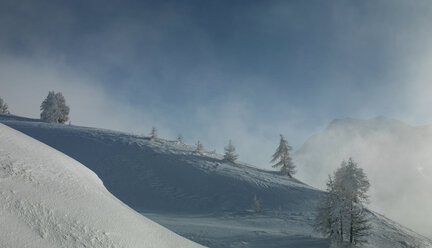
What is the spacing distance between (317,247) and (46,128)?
58.0 m

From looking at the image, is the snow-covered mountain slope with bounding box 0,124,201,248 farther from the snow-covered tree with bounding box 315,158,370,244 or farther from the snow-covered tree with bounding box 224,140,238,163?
the snow-covered tree with bounding box 224,140,238,163

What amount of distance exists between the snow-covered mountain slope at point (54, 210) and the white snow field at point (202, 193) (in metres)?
14.9

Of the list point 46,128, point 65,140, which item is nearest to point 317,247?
point 65,140

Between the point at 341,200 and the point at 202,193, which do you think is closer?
the point at 341,200

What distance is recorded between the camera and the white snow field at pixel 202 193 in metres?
23.3

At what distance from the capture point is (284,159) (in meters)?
50.5

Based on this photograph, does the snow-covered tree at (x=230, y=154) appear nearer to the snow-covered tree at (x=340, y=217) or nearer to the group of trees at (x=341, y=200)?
the group of trees at (x=341, y=200)

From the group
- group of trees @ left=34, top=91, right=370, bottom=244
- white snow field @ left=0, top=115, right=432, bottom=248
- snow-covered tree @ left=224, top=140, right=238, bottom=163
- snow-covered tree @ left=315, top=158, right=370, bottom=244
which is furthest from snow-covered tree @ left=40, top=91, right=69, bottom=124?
snow-covered tree @ left=315, top=158, right=370, bottom=244

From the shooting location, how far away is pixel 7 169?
531cm

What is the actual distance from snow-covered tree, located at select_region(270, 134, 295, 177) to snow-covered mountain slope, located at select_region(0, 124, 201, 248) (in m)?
46.2

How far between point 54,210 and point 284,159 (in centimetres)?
4888

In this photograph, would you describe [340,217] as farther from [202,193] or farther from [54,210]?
[54,210]

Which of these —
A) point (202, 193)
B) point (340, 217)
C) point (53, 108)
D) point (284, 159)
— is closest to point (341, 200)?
point (340, 217)

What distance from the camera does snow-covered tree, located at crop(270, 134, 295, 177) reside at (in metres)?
50.2
